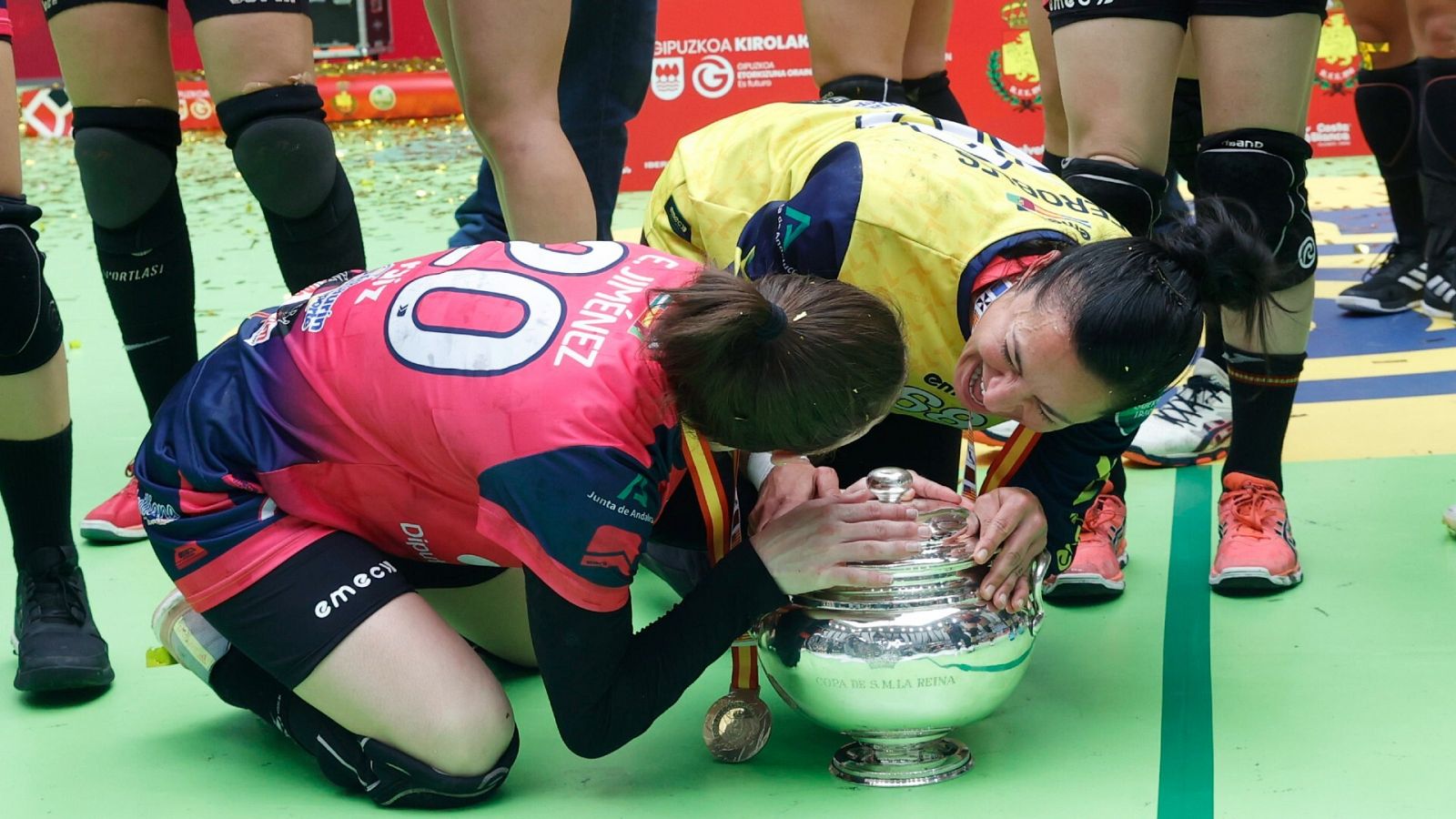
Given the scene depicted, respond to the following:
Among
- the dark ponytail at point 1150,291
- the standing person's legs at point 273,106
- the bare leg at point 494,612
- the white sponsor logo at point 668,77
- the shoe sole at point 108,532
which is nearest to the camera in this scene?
the dark ponytail at point 1150,291

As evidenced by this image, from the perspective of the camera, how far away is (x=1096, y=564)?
2.31m

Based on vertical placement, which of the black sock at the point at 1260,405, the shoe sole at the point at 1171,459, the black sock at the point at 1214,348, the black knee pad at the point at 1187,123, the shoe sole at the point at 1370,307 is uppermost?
the black knee pad at the point at 1187,123

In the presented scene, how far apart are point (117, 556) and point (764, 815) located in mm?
1437

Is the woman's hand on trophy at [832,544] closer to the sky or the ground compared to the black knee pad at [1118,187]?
closer to the ground

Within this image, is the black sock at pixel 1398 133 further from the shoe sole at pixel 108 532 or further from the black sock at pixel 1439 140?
the shoe sole at pixel 108 532

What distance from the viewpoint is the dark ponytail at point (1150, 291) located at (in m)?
1.69

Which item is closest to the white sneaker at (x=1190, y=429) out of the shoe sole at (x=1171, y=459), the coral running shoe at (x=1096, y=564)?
the shoe sole at (x=1171, y=459)

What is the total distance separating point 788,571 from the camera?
171 cm

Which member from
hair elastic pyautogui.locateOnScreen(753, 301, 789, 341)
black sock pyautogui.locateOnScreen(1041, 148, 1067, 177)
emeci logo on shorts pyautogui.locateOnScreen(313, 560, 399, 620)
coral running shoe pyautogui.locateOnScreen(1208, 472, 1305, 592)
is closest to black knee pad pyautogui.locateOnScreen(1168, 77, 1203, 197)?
black sock pyautogui.locateOnScreen(1041, 148, 1067, 177)

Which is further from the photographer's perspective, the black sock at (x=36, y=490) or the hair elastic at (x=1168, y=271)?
the black sock at (x=36, y=490)

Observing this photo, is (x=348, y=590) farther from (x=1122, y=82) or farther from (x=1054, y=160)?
(x=1054, y=160)

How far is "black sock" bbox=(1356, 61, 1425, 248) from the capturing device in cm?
367

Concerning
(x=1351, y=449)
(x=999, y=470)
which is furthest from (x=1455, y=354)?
(x=999, y=470)

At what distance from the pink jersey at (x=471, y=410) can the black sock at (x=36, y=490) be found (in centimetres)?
41
